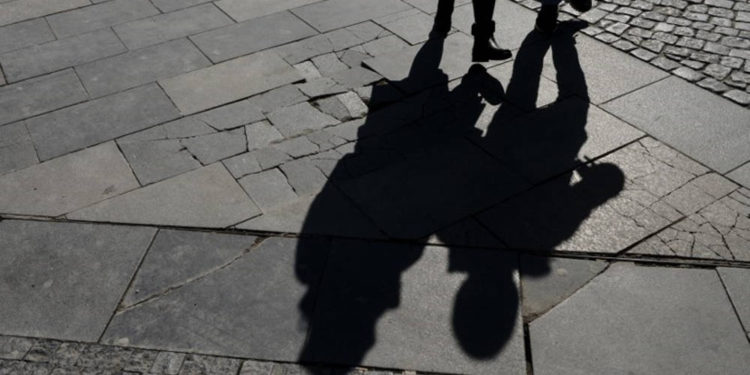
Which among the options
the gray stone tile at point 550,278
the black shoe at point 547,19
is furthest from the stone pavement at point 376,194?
the black shoe at point 547,19

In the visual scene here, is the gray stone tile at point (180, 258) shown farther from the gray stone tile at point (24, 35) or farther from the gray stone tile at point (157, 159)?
the gray stone tile at point (24, 35)

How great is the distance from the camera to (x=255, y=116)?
5492mm

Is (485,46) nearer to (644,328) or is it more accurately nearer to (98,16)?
(644,328)

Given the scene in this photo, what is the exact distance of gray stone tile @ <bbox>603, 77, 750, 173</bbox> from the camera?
4984 millimetres

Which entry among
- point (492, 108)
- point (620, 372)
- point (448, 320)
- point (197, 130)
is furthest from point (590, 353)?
point (197, 130)

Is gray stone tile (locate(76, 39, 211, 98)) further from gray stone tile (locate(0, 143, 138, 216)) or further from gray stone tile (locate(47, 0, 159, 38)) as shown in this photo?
gray stone tile (locate(0, 143, 138, 216))

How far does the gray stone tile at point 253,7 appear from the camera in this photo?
7.04 m

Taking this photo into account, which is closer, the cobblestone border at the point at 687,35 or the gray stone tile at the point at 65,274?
the gray stone tile at the point at 65,274

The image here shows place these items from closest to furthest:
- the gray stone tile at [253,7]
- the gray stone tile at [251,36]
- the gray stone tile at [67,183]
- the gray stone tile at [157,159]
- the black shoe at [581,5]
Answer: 1. the gray stone tile at [67,183]
2. the gray stone tile at [157,159]
3. the black shoe at [581,5]
4. the gray stone tile at [251,36]
5. the gray stone tile at [253,7]

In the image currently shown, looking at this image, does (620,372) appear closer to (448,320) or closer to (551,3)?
(448,320)

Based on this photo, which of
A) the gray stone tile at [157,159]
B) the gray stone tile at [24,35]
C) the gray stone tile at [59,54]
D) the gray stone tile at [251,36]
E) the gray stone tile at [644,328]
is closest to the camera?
the gray stone tile at [644,328]

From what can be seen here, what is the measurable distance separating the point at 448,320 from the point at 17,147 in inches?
136

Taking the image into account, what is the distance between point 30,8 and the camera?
730cm

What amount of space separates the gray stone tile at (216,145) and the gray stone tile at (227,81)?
0.43 meters
